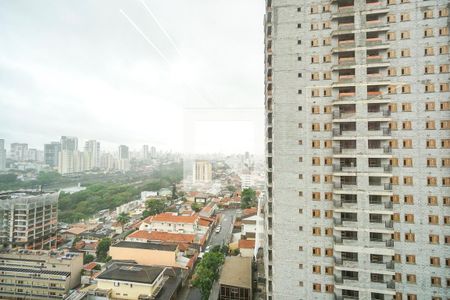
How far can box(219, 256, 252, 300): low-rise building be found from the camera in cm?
1191

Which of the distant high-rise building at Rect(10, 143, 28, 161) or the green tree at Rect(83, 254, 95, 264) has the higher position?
the distant high-rise building at Rect(10, 143, 28, 161)

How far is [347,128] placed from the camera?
9.53 meters

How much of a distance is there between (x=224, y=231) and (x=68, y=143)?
3906 centimetres

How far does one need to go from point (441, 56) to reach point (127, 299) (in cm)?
1673

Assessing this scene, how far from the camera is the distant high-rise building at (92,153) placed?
2127 inches

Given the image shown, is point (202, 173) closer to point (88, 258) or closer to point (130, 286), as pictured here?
point (88, 258)

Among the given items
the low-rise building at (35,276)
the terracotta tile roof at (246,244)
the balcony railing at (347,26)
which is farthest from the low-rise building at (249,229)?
the balcony railing at (347,26)

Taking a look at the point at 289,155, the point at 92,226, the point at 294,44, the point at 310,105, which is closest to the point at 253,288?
the point at 289,155

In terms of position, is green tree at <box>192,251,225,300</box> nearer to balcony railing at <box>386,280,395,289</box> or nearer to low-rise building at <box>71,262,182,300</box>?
low-rise building at <box>71,262,182,300</box>

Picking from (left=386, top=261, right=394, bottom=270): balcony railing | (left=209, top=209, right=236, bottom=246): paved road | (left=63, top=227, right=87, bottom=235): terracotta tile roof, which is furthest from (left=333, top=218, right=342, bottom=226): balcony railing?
(left=63, top=227, right=87, bottom=235): terracotta tile roof

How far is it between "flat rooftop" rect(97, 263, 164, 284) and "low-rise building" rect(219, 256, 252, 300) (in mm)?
3566

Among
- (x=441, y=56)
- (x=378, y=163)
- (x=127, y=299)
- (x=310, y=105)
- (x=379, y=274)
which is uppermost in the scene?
(x=441, y=56)

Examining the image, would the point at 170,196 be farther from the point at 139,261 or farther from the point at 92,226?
the point at 139,261

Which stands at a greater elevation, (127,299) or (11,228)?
(11,228)
